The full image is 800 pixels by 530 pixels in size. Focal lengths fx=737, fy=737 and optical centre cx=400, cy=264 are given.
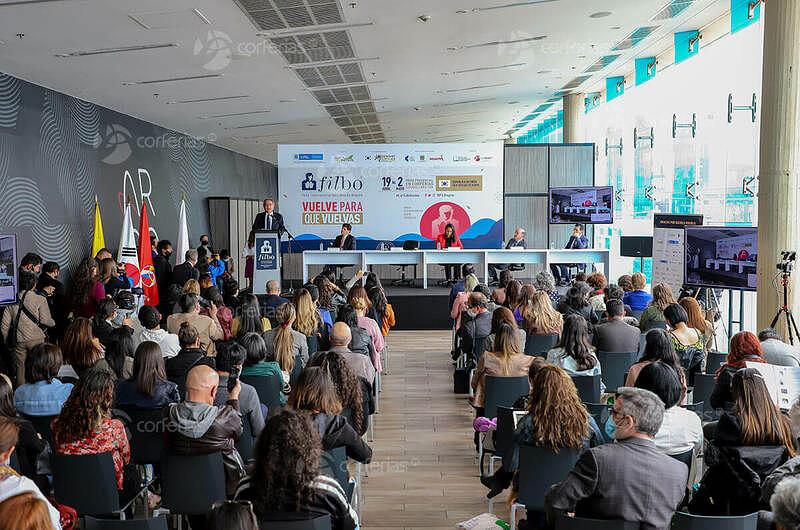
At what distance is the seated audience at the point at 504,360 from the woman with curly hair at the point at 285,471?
9.62 ft

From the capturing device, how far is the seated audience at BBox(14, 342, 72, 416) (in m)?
4.42

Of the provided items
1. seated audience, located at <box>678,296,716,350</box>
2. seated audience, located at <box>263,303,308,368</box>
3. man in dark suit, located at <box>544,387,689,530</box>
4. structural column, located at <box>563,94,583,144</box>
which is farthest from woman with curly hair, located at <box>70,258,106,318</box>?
structural column, located at <box>563,94,583,144</box>

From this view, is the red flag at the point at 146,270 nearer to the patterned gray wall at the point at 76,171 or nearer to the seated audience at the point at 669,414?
the patterned gray wall at the point at 76,171

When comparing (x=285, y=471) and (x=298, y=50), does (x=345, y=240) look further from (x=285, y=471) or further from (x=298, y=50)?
(x=285, y=471)

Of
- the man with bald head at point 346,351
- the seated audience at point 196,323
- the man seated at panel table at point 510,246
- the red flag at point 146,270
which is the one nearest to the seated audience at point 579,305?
the man with bald head at point 346,351

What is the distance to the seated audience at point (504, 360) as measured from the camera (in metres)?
5.47

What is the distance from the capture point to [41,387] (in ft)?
14.6

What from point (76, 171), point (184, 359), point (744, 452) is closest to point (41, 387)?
point (184, 359)

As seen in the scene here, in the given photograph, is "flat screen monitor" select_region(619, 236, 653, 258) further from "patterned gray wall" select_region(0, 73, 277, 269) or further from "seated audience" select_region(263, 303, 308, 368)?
"patterned gray wall" select_region(0, 73, 277, 269)

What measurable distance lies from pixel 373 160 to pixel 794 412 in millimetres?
12566

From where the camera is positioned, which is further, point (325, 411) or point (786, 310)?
point (786, 310)

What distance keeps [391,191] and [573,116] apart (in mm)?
5339

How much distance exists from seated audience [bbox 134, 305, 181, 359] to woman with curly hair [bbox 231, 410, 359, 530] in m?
3.75

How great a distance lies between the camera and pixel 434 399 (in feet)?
26.8
